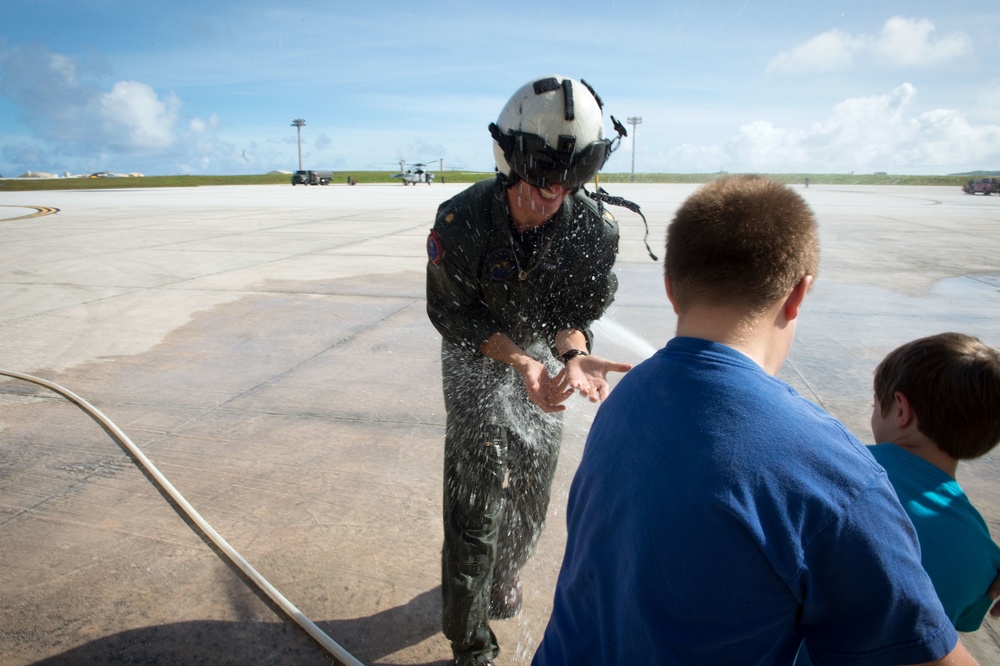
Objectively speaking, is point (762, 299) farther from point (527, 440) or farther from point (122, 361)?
point (122, 361)

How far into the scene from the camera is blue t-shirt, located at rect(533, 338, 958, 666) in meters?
0.92

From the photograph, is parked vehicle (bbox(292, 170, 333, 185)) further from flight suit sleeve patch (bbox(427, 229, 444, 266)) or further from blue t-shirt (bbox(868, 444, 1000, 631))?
blue t-shirt (bbox(868, 444, 1000, 631))

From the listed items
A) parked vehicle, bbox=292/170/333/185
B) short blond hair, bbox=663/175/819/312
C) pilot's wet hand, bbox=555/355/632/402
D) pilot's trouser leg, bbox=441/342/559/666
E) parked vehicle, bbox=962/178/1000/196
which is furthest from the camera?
parked vehicle, bbox=292/170/333/185

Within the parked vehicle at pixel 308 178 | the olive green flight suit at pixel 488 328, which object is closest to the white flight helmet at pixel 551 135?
the olive green flight suit at pixel 488 328

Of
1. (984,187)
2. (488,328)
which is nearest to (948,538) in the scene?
(488,328)

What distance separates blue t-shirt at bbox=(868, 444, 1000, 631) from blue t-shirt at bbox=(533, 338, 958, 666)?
2.14ft

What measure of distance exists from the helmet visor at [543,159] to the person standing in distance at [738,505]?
922 millimetres

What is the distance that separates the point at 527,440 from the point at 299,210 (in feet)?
66.0

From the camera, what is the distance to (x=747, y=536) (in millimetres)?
929

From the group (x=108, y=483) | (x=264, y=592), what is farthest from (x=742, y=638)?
(x=108, y=483)

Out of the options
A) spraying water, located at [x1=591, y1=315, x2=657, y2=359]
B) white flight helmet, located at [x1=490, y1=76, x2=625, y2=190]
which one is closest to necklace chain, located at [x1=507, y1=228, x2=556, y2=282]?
white flight helmet, located at [x1=490, y1=76, x2=625, y2=190]

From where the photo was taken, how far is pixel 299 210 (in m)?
21.0

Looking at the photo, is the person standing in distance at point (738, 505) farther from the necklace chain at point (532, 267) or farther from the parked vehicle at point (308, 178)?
the parked vehicle at point (308, 178)

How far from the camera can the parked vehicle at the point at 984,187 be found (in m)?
35.4
